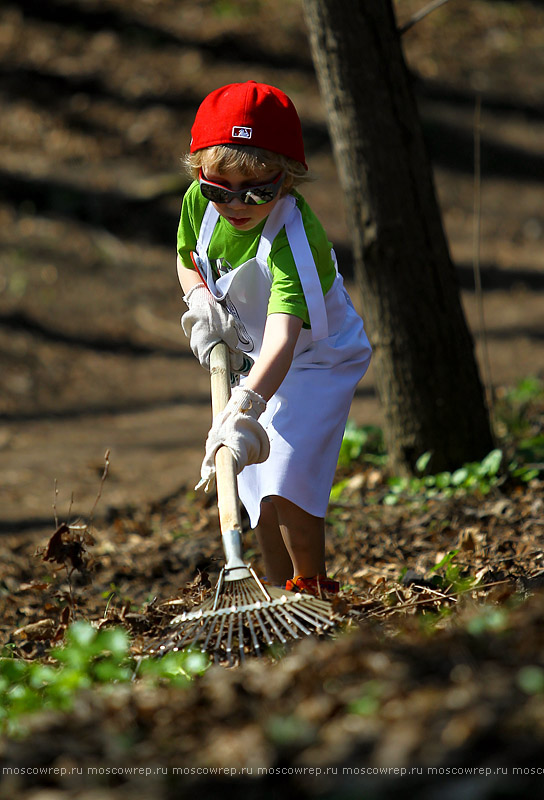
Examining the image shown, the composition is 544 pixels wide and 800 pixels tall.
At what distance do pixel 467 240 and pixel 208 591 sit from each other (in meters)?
7.14

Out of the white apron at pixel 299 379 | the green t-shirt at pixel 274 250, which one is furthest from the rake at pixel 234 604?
the green t-shirt at pixel 274 250

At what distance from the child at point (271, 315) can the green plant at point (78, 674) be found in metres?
0.59

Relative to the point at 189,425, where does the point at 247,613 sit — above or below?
below

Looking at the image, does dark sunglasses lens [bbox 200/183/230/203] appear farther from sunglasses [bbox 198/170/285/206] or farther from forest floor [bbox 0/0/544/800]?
forest floor [bbox 0/0/544/800]

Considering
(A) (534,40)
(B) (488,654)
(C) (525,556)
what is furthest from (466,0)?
(B) (488,654)

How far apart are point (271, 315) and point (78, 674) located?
4.04ft

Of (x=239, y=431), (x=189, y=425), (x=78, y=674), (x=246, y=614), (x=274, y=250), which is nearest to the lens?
(x=78, y=674)

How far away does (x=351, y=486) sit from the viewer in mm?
4910

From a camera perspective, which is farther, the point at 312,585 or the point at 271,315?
the point at 312,585

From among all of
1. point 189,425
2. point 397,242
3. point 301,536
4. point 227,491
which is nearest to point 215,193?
point 227,491

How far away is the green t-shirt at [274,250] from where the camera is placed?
108 inches

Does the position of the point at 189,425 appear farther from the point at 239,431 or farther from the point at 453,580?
the point at 239,431

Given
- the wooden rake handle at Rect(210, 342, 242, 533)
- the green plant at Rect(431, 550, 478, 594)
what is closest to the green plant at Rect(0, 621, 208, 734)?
the wooden rake handle at Rect(210, 342, 242, 533)

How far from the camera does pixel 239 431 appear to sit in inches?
102
